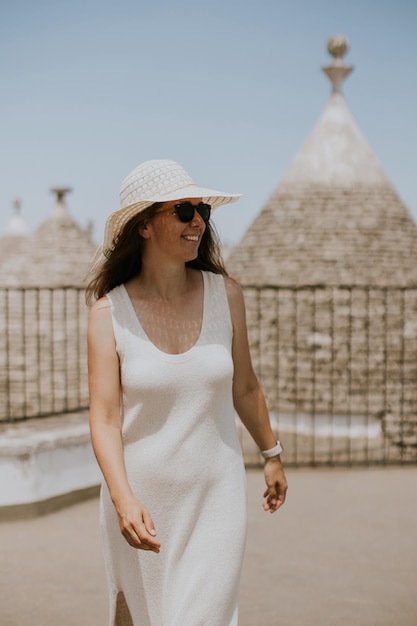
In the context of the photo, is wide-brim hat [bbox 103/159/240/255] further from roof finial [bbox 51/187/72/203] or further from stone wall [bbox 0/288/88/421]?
roof finial [bbox 51/187/72/203]

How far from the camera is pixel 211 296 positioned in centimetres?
245

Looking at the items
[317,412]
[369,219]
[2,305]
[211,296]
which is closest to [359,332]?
[317,412]

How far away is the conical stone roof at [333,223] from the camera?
460 inches

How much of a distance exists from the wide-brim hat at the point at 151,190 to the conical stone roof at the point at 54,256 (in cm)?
1328

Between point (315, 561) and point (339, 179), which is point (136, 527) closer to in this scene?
point (315, 561)

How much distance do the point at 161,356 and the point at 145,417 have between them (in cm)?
17

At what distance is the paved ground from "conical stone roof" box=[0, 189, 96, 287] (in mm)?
10159

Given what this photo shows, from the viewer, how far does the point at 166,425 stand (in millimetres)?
2258

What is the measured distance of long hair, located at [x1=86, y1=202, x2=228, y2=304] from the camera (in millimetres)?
2424

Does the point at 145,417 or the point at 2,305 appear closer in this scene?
the point at 145,417

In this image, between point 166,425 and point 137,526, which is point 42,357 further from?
point 137,526

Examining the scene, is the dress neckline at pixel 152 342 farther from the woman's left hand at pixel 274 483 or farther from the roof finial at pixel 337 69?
the roof finial at pixel 337 69

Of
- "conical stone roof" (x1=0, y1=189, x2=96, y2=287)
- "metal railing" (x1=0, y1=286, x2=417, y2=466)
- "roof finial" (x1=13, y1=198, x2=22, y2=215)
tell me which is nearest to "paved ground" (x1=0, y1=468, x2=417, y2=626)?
→ "metal railing" (x1=0, y1=286, x2=417, y2=466)

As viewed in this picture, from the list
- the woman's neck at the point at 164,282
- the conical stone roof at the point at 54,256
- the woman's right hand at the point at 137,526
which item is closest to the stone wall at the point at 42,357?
the conical stone roof at the point at 54,256
